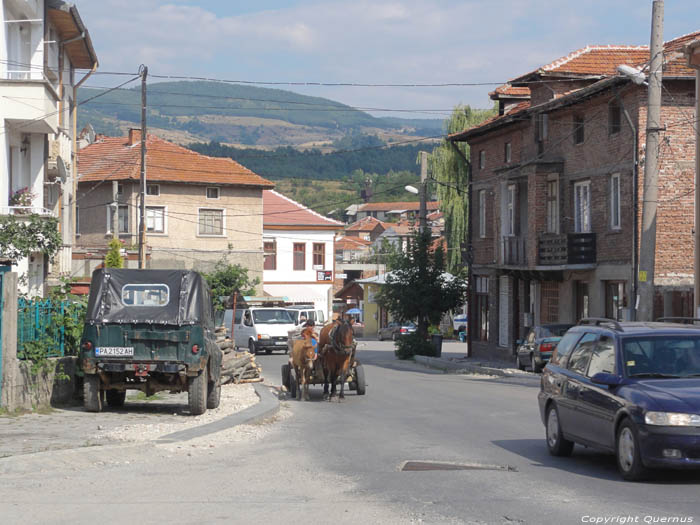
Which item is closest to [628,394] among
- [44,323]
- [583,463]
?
[583,463]

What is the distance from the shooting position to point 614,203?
3588 cm

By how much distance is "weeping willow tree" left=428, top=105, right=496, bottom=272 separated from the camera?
2517 inches

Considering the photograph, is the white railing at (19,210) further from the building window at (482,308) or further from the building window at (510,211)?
the building window at (482,308)

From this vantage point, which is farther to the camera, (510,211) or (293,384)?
(510,211)

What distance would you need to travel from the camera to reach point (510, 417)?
18.9m

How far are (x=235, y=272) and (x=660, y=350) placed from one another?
52.0 meters

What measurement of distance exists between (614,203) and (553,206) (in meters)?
4.45

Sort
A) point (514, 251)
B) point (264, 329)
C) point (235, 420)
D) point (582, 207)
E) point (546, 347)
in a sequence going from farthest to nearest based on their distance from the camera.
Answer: point (264, 329)
point (514, 251)
point (582, 207)
point (546, 347)
point (235, 420)

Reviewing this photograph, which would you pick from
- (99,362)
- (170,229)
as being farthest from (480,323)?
(99,362)

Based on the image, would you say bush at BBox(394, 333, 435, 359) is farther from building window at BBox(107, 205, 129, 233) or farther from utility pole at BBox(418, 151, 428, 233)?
building window at BBox(107, 205, 129, 233)

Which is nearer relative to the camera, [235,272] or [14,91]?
[14,91]

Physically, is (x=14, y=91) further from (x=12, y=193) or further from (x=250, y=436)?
(x=250, y=436)

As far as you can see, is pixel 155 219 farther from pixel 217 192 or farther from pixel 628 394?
pixel 628 394

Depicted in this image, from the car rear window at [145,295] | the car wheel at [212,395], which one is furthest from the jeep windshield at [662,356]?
the car wheel at [212,395]
